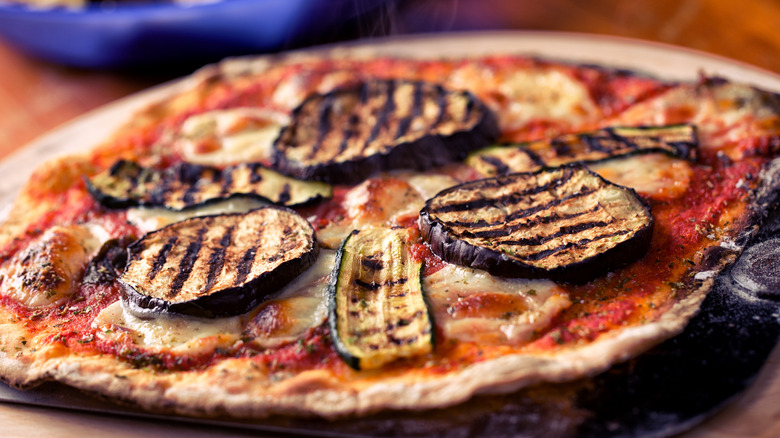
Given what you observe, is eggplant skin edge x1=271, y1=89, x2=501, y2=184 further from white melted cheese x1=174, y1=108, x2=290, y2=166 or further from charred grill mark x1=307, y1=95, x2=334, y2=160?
white melted cheese x1=174, y1=108, x2=290, y2=166

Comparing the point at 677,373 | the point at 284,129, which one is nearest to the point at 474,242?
the point at 677,373

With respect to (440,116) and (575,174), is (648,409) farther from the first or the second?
(440,116)

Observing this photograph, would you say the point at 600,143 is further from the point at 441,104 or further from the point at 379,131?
the point at 379,131

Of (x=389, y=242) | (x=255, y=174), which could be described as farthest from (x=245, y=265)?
(x=255, y=174)

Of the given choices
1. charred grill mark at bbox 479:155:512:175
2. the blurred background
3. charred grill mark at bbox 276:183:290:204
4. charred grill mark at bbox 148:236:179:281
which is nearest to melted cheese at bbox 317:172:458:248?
charred grill mark at bbox 479:155:512:175

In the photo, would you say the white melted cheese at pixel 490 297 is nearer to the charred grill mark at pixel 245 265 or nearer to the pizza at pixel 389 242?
the pizza at pixel 389 242
